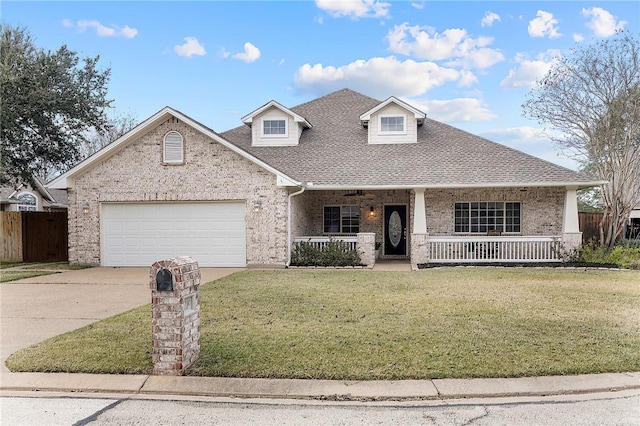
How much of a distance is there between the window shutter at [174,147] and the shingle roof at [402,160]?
1998 millimetres

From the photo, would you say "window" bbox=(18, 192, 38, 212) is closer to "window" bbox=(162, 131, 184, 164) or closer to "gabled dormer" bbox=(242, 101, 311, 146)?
"gabled dormer" bbox=(242, 101, 311, 146)

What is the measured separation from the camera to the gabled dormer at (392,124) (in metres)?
18.1

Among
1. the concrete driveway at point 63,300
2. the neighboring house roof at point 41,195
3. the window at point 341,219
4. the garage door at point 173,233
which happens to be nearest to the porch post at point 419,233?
the window at point 341,219

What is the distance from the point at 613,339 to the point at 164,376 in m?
5.55

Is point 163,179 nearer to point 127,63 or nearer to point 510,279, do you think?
point 127,63

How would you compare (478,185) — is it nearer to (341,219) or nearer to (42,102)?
(341,219)

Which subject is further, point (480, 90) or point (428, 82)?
point (428, 82)

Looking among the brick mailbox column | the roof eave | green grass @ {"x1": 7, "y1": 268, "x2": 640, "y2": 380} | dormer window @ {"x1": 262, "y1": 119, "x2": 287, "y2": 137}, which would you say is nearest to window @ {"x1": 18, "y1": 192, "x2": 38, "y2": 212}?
dormer window @ {"x1": 262, "y1": 119, "x2": 287, "y2": 137}

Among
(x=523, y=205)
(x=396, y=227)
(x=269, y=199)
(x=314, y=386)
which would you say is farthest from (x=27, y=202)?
(x=314, y=386)

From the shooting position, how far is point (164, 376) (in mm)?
4707

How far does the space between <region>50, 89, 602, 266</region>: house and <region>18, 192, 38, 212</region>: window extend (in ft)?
58.3

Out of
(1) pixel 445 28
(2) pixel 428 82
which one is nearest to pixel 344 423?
(1) pixel 445 28

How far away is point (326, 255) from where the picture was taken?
14844 millimetres

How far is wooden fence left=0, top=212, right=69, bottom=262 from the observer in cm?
1741
